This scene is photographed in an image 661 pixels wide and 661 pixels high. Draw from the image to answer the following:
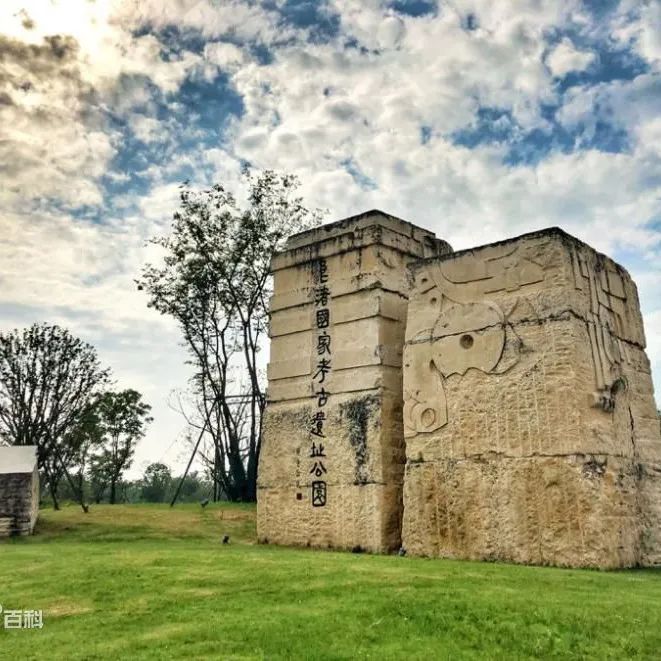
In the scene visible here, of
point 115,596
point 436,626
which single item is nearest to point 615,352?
point 436,626

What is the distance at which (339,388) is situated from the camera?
34.4ft

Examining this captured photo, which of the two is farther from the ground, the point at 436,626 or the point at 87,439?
the point at 87,439

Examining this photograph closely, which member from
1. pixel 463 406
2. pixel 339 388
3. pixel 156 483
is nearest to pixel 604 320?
pixel 463 406

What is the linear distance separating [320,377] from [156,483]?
2479 cm

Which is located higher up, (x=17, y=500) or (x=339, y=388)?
(x=339, y=388)

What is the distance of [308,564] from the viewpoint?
24.1 feet

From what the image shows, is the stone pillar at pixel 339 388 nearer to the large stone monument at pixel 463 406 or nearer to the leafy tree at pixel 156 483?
the large stone monument at pixel 463 406

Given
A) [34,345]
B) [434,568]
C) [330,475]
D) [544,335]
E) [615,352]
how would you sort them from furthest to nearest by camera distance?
[34,345] → [330,475] → [615,352] → [544,335] → [434,568]

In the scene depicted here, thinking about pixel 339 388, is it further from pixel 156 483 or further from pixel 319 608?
pixel 156 483

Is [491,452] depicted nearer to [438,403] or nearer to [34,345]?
[438,403]

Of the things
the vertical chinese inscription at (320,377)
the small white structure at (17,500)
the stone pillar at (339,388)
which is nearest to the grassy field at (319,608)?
the stone pillar at (339,388)

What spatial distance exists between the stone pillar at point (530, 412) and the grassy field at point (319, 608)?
30.5 inches

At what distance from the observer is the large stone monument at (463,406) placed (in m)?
8.16

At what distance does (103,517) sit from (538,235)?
9.68 m
